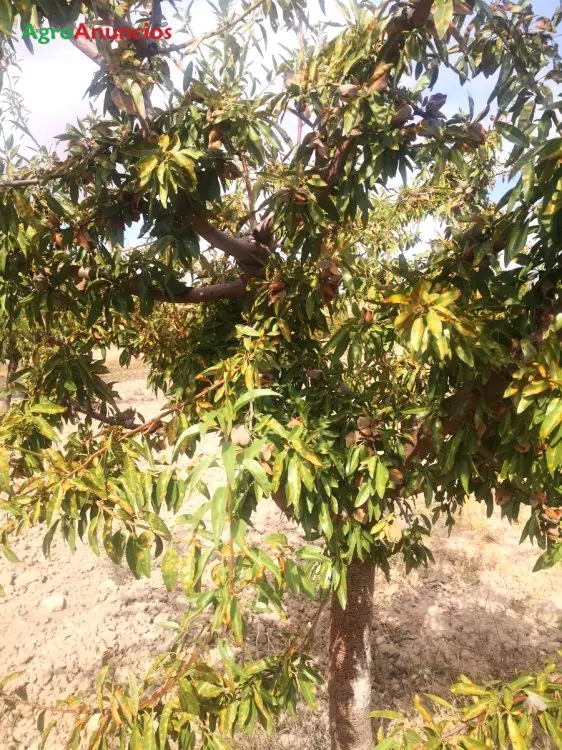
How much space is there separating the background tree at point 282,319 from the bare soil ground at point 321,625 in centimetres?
215

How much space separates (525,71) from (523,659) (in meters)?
3.84

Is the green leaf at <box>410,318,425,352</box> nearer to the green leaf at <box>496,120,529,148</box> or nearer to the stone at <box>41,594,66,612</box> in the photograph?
the green leaf at <box>496,120,529,148</box>

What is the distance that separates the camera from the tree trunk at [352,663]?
2.44 meters

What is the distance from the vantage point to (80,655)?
3828 mm

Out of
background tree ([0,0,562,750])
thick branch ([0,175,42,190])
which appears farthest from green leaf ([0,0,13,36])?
thick branch ([0,175,42,190])

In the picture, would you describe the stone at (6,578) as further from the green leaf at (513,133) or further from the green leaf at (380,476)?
the green leaf at (513,133)

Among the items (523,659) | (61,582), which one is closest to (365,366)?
(523,659)

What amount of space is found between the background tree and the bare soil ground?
7.05ft

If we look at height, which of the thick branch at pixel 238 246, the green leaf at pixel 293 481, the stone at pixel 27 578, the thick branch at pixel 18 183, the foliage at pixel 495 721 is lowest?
the stone at pixel 27 578

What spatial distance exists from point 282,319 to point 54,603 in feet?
12.9

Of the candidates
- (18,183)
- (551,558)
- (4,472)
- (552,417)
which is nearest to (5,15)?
(18,183)

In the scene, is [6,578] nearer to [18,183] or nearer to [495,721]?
[18,183]

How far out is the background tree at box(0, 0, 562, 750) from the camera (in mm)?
1107

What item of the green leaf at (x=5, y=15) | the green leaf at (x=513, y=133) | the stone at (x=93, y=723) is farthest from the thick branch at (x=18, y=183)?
the stone at (x=93, y=723)
